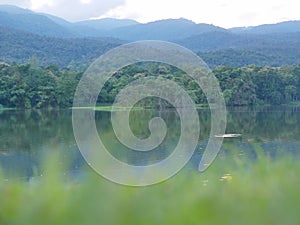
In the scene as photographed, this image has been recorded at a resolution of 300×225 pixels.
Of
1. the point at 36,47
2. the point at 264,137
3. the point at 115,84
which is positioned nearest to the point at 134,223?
the point at 264,137

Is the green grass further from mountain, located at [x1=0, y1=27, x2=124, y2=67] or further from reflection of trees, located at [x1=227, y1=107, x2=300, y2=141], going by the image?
mountain, located at [x1=0, y1=27, x2=124, y2=67]

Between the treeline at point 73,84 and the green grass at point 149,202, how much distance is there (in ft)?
167

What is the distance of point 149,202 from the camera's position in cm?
148

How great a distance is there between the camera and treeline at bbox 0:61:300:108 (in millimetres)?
58000

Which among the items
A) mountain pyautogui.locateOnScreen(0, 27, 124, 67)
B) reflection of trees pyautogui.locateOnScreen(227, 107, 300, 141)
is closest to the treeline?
reflection of trees pyautogui.locateOnScreen(227, 107, 300, 141)

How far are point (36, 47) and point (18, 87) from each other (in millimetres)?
62674

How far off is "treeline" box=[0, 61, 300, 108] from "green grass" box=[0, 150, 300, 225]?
167 ft

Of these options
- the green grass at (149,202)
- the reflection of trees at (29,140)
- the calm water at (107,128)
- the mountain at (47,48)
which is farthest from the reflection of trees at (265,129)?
the mountain at (47,48)

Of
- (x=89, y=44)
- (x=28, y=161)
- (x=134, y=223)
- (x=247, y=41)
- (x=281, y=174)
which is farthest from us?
(x=247, y=41)

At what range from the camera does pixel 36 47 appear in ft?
389

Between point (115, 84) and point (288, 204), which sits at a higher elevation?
point (288, 204)

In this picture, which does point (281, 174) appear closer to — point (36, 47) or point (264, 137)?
point (264, 137)

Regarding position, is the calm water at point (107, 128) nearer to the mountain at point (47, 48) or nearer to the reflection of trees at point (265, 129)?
the reflection of trees at point (265, 129)

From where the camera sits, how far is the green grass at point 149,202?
1.35 meters
